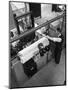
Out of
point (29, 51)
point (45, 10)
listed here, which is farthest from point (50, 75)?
point (45, 10)

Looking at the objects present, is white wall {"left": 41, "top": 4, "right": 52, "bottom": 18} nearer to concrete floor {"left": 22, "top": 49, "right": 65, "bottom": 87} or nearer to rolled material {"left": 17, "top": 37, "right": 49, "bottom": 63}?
rolled material {"left": 17, "top": 37, "right": 49, "bottom": 63}

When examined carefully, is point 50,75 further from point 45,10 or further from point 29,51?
point 45,10

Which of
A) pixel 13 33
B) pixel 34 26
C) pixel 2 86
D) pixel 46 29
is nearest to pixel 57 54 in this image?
pixel 46 29

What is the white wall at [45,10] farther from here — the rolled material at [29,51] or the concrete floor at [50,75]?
the concrete floor at [50,75]

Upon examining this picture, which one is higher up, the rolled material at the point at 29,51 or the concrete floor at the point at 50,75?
the rolled material at the point at 29,51

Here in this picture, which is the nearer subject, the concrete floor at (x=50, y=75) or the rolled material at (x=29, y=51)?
the rolled material at (x=29, y=51)

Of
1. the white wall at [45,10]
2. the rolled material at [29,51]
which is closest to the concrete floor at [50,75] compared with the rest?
the rolled material at [29,51]

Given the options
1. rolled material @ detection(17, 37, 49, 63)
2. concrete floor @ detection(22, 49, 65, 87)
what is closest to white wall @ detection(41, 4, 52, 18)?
rolled material @ detection(17, 37, 49, 63)

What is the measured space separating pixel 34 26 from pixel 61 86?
85 cm

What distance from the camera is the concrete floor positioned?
156cm

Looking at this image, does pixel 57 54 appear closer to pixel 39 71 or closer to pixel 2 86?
pixel 39 71

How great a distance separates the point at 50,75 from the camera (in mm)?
1622

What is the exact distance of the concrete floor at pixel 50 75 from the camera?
1564 millimetres

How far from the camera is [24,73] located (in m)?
1.50
